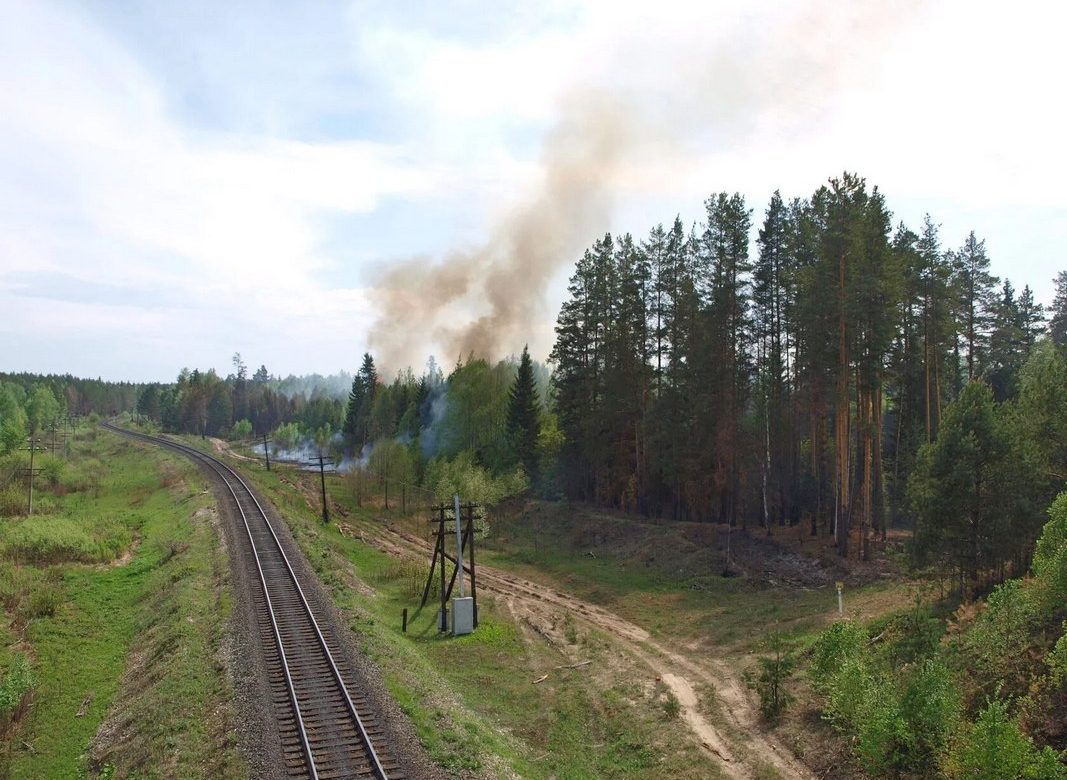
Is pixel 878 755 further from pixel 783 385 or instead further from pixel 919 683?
pixel 783 385

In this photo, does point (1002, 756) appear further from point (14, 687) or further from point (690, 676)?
point (14, 687)

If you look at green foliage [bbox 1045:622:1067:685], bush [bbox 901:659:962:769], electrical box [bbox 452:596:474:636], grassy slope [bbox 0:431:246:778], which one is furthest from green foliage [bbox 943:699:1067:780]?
electrical box [bbox 452:596:474:636]

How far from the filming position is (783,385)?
40.8 metres

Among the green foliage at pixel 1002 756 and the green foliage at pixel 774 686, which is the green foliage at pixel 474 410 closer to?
the green foliage at pixel 774 686

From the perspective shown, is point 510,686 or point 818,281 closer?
point 510,686

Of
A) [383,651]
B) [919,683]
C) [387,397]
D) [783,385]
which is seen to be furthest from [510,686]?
[387,397]

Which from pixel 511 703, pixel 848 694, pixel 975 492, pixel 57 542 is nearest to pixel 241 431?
pixel 57 542

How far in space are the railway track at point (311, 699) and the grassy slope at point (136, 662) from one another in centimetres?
141

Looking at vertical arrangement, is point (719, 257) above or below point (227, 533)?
above

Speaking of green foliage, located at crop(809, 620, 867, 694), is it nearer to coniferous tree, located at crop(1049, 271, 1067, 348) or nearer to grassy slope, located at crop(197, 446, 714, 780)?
grassy slope, located at crop(197, 446, 714, 780)

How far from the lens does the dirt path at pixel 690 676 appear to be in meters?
15.9

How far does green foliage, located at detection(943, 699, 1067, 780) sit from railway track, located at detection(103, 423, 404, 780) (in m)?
10.6

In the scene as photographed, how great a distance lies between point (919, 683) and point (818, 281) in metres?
22.1

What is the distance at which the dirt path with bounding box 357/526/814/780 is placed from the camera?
15.9 metres
